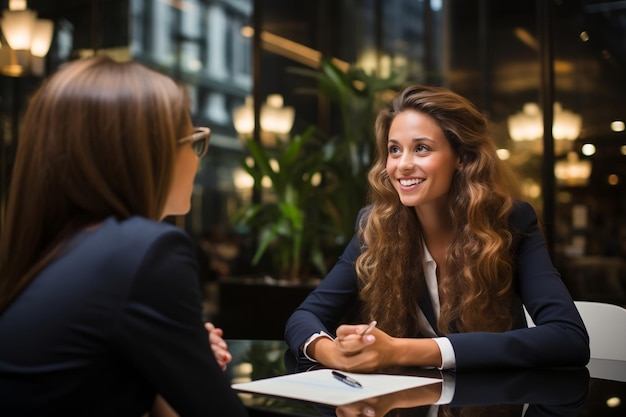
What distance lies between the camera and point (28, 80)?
7738mm

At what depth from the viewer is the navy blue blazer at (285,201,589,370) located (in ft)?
5.57

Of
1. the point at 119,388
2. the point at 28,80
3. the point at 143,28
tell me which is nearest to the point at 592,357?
the point at 119,388

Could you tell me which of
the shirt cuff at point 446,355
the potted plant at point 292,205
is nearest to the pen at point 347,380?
the shirt cuff at point 446,355

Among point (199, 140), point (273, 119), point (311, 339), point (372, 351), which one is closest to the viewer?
point (199, 140)

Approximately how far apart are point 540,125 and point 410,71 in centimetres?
124

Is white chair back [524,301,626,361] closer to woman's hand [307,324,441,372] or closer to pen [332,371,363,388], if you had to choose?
woman's hand [307,324,441,372]

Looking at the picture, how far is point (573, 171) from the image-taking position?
5.59 metres

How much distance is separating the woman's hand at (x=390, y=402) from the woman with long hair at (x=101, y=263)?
9.2 inches

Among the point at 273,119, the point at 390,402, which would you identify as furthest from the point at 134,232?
the point at 273,119

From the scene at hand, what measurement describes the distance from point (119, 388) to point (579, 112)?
5.15 m

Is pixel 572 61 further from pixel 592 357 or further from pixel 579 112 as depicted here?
pixel 592 357

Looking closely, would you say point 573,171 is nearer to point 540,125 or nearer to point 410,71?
point 540,125

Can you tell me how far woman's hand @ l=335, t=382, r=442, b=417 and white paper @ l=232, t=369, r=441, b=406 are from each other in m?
0.01

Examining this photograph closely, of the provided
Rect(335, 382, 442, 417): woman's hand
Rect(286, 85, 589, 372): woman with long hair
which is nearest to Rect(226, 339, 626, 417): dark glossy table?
Rect(335, 382, 442, 417): woman's hand
